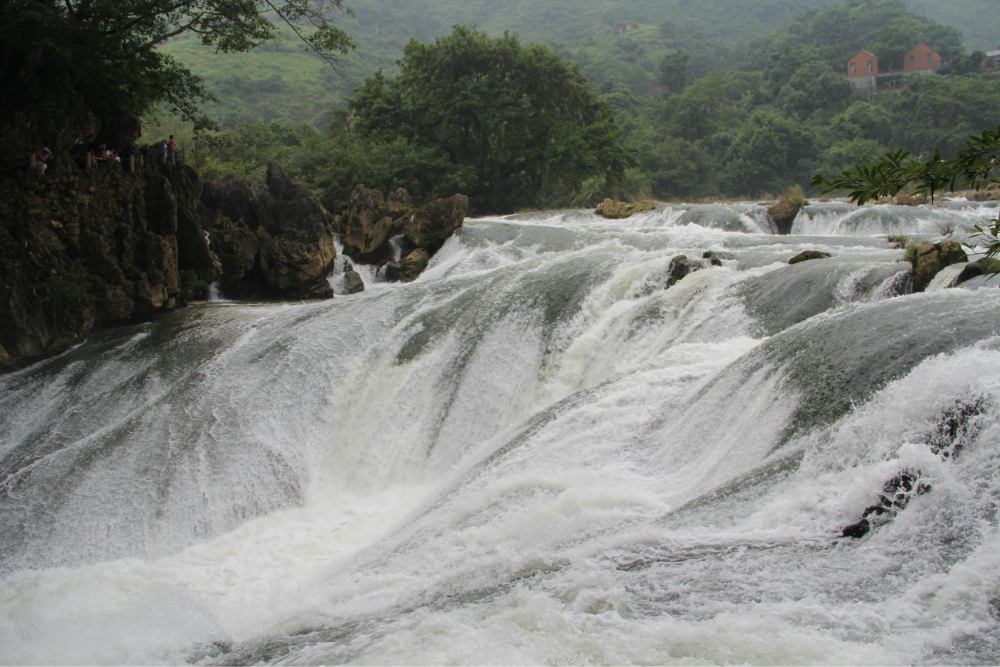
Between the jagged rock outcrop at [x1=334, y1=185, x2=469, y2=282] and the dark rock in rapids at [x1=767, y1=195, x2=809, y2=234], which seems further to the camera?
the dark rock in rapids at [x1=767, y1=195, x2=809, y2=234]

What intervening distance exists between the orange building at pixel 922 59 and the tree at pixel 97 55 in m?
62.5

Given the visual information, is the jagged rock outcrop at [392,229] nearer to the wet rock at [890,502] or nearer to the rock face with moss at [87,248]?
the rock face with moss at [87,248]

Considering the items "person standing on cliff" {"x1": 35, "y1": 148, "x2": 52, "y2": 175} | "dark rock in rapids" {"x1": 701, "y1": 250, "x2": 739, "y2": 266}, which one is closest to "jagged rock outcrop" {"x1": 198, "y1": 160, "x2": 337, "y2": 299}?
"person standing on cliff" {"x1": 35, "y1": 148, "x2": 52, "y2": 175}

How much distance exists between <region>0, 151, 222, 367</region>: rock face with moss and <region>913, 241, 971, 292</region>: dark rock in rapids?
36.4ft

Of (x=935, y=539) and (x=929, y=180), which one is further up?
(x=929, y=180)

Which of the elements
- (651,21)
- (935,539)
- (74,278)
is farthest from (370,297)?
(651,21)

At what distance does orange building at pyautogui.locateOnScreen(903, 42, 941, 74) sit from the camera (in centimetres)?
5684

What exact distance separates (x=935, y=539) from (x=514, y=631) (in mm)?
2159

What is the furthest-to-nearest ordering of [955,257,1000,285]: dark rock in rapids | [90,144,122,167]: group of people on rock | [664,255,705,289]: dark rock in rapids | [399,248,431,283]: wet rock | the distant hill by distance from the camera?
the distant hill
[399,248,431,283]: wet rock
[90,144,122,167]: group of people on rock
[664,255,705,289]: dark rock in rapids
[955,257,1000,285]: dark rock in rapids

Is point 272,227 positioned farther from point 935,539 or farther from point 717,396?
point 935,539

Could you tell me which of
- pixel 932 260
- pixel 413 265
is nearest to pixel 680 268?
Answer: pixel 932 260

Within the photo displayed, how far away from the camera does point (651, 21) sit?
11862 centimetres

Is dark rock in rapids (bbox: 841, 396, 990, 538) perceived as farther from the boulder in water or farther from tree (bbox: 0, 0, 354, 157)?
the boulder in water

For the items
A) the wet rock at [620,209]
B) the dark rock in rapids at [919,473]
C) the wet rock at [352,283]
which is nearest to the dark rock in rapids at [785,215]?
the wet rock at [620,209]
